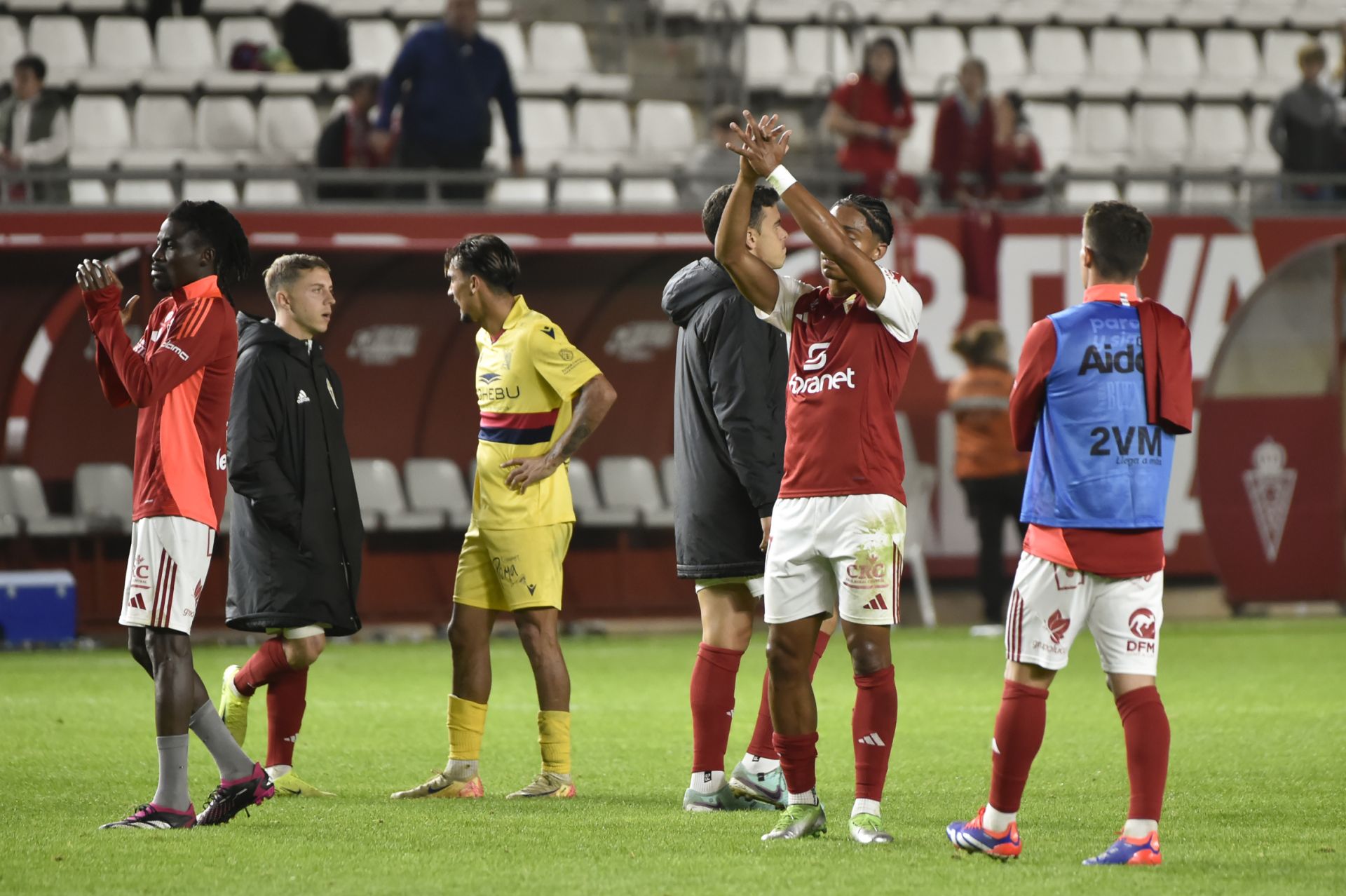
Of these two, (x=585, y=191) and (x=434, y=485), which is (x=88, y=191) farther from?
(x=585, y=191)

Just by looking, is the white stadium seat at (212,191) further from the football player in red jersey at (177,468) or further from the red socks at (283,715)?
the football player in red jersey at (177,468)

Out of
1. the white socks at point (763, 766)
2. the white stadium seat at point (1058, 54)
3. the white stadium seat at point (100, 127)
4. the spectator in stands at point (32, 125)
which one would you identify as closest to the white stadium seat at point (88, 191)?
the white stadium seat at point (100, 127)

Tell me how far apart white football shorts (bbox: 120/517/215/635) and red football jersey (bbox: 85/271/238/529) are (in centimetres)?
5

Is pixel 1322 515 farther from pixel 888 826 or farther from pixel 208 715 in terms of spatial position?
pixel 208 715

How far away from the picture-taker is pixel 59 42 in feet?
51.5

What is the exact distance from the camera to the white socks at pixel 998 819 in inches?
209

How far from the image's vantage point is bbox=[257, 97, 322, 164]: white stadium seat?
50.3 feet

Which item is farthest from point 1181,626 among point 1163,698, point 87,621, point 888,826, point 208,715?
point 208,715

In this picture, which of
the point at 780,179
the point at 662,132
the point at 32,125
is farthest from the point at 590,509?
the point at 780,179

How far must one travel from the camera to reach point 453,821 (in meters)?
6.09

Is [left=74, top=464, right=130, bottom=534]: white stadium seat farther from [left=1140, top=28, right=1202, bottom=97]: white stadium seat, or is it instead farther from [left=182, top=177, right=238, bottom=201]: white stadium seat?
[left=1140, top=28, right=1202, bottom=97]: white stadium seat

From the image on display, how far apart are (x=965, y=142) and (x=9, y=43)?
7831 millimetres

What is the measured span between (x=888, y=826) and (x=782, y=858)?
722 millimetres

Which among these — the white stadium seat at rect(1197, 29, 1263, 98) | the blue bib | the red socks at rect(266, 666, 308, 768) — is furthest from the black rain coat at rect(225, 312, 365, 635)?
the white stadium seat at rect(1197, 29, 1263, 98)
